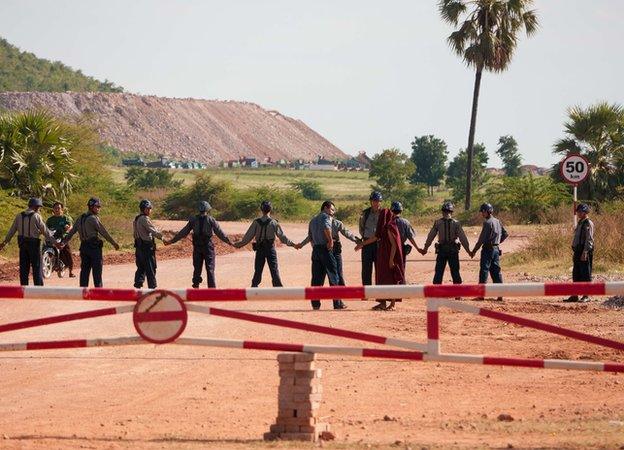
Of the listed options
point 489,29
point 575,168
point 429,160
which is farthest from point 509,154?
point 575,168

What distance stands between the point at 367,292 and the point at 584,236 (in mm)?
13199

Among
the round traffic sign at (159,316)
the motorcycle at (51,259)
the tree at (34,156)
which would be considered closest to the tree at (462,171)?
the tree at (34,156)

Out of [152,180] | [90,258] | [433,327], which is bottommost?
[433,327]

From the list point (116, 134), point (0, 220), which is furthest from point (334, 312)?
point (116, 134)

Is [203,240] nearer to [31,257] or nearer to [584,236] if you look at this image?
[31,257]

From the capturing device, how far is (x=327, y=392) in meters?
14.8

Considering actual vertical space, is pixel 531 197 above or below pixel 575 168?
above

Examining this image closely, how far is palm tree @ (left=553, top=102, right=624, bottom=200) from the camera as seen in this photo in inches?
2041

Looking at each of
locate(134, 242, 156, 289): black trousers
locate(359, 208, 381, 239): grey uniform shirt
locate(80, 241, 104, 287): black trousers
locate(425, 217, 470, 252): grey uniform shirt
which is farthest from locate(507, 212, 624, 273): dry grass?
locate(80, 241, 104, 287): black trousers

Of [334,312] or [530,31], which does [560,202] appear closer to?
[530,31]

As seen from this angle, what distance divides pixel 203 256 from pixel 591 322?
7.02 meters

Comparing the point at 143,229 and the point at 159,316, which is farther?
the point at 143,229

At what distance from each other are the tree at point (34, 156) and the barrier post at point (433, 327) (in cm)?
2805

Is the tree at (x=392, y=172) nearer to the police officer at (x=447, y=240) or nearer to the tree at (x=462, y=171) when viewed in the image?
the tree at (x=462, y=171)
